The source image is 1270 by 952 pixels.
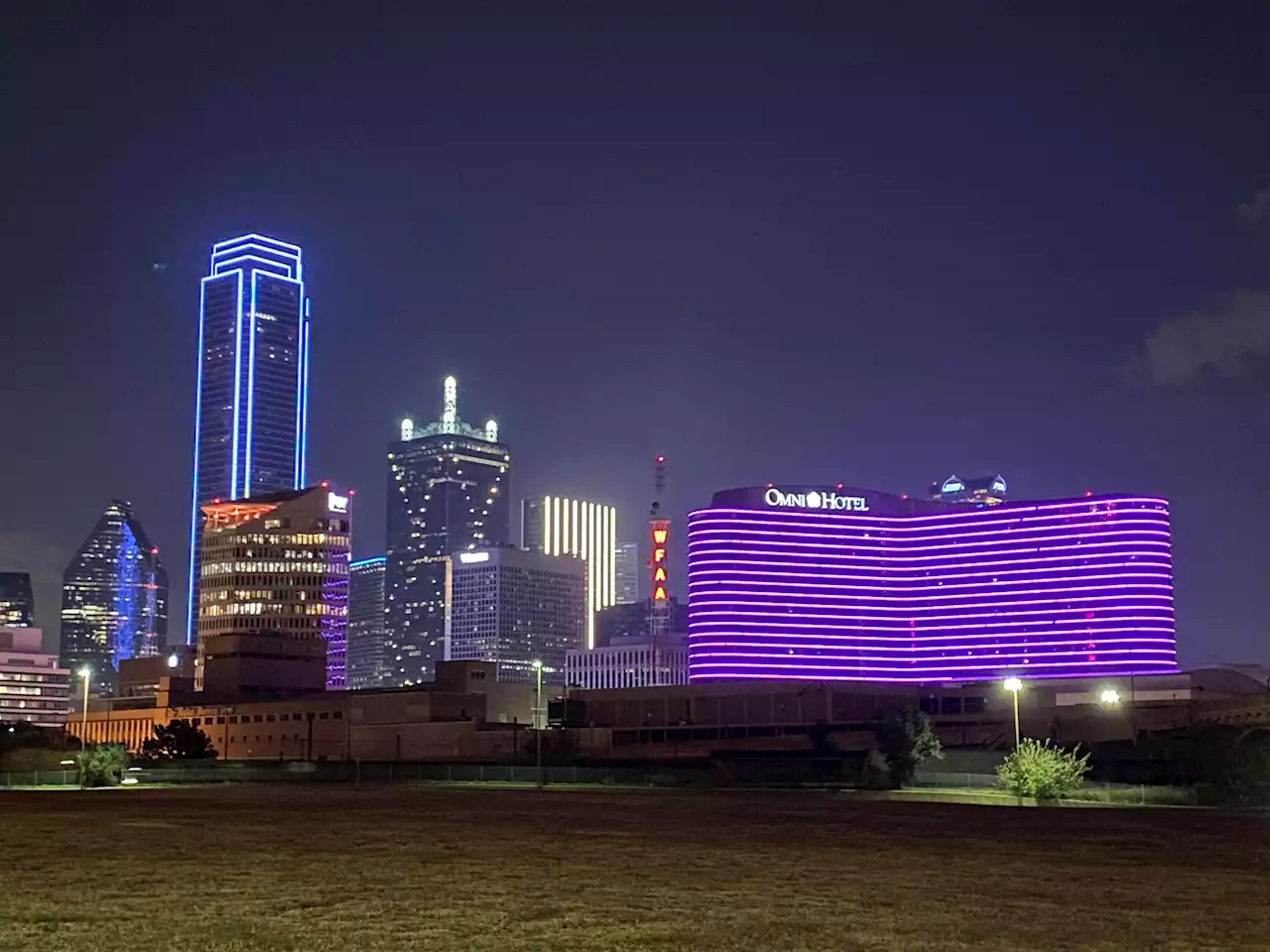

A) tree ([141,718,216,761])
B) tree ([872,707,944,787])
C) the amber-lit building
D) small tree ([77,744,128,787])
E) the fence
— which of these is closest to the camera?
tree ([872,707,944,787])

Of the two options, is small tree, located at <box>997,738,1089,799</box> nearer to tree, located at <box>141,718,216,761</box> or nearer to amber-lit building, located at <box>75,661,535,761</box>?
amber-lit building, located at <box>75,661,535,761</box>

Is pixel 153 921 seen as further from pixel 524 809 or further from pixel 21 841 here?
pixel 524 809

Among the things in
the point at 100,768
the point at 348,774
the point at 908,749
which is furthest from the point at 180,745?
the point at 908,749

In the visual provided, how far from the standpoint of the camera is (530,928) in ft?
68.9

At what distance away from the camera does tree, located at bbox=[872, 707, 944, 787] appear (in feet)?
307

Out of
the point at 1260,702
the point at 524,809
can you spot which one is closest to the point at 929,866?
A: the point at 524,809

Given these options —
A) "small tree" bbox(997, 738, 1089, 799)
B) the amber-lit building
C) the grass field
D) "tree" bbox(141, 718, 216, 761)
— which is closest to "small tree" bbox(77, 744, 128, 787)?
the grass field

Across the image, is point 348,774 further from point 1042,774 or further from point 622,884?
point 622,884

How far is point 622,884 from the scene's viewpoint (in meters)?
27.3

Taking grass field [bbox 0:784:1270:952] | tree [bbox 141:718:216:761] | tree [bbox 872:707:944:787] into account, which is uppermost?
grass field [bbox 0:784:1270:952]

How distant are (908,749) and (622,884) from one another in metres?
85.6

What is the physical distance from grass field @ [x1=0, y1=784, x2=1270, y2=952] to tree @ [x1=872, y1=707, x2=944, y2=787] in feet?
137

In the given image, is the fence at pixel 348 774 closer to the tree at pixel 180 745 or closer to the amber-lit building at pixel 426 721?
the amber-lit building at pixel 426 721

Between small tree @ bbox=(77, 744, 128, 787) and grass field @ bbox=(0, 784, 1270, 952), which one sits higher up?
grass field @ bbox=(0, 784, 1270, 952)
